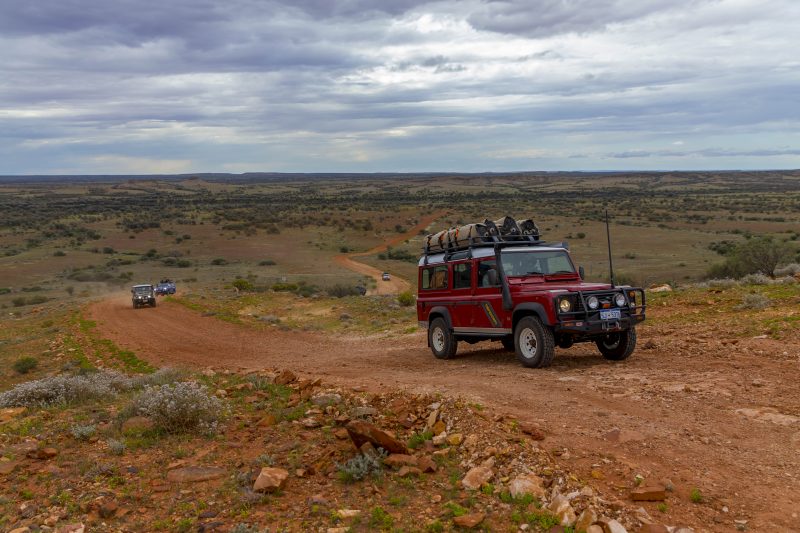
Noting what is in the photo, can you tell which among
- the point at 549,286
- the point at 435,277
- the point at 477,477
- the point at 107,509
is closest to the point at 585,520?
the point at 477,477

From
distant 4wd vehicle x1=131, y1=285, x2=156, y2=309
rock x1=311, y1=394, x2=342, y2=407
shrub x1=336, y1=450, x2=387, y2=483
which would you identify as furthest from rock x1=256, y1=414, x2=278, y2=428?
distant 4wd vehicle x1=131, y1=285, x2=156, y2=309

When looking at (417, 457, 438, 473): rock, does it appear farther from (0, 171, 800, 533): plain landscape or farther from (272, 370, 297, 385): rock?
(272, 370, 297, 385): rock

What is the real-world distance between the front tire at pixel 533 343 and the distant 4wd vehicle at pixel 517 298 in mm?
16

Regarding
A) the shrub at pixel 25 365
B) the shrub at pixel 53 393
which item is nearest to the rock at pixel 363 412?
the shrub at pixel 53 393

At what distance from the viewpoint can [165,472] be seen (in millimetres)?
7477

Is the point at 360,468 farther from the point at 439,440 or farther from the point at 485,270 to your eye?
the point at 485,270

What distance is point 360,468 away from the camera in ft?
22.3

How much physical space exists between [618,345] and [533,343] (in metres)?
1.55

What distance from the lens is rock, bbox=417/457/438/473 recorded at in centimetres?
680

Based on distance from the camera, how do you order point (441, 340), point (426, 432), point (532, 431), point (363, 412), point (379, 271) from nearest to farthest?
point (532, 431), point (426, 432), point (363, 412), point (441, 340), point (379, 271)

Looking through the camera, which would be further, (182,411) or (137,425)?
(137,425)

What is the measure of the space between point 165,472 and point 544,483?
159 inches

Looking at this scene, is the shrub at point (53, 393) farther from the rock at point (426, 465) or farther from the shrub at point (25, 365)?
the shrub at point (25, 365)

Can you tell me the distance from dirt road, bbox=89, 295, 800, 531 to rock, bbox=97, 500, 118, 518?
4251mm
